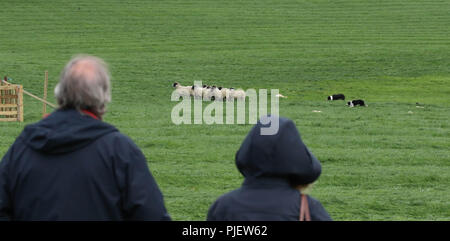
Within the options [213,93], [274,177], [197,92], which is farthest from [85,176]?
[197,92]

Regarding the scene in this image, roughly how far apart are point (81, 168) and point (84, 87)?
17.4 inches

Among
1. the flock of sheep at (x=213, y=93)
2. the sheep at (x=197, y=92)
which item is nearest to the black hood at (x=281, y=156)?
the flock of sheep at (x=213, y=93)

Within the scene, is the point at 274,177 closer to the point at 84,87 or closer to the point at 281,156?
the point at 281,156

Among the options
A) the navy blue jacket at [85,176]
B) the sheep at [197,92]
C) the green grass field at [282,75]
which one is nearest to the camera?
the navy blue jacket at [85,176]

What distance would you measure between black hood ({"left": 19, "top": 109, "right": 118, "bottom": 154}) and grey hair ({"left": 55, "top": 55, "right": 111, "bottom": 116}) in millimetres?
59

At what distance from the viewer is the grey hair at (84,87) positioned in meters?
4.29

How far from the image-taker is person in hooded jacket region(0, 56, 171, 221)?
4.20 metres

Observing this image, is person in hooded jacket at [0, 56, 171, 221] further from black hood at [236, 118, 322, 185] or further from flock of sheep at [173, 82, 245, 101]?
flock of sheep at [173, 82, 245, 101]

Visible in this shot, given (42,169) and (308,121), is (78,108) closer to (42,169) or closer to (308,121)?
(42,169)

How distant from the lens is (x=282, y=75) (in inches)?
1487

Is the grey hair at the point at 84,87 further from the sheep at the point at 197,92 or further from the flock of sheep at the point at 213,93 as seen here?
the sheep at the point at 197,92

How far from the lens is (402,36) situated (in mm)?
50969

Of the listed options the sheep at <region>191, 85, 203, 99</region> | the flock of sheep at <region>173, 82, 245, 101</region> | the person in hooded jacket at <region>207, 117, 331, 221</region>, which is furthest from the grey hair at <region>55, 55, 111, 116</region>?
the sheep at <region>191, 85, 203, 99</region>
